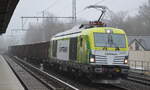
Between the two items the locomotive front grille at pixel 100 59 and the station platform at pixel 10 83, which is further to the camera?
the locomotive front grille at pixel 100 59

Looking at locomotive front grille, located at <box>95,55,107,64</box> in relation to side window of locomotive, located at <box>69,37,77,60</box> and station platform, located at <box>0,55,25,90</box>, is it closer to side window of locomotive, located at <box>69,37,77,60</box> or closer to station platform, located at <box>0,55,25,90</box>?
side window of locomotive, located at <box>69,37,77,60</box>

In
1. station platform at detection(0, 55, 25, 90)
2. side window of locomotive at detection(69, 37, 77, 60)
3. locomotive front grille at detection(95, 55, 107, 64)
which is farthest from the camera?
side window of locomotive at detection(69, 37, 77, 60)

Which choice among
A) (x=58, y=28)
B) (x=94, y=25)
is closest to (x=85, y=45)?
(x=94, y=25)

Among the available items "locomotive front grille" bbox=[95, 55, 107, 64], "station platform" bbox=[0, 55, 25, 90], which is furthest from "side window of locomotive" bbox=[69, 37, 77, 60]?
"station platform" bbox=[0, 55, 25, 90]

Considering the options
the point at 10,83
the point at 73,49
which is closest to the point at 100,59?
the point at 73,49

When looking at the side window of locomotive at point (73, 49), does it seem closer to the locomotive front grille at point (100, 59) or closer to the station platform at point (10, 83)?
the locomotive front grille at point (100, 59)

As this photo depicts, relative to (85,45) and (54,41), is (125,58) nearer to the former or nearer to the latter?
(85,45)

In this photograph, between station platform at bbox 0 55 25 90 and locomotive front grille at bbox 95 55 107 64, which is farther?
locomotive front grille at bbox 95 55 107 64

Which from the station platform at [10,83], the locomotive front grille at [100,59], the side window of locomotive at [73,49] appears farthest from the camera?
the side window of locomotive at [73,49]

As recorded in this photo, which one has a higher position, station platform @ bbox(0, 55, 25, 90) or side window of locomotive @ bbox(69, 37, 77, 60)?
side window of locomotive @ bbox(69, 37, 77, 60)

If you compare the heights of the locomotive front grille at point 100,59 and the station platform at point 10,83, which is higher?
the locomotive front grille at point 100,59

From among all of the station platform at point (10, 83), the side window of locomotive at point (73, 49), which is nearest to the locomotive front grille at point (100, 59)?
the side window of locomotive at point (73, 49)

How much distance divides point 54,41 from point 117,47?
9.61m

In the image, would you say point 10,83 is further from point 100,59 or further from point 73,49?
point 100,59
